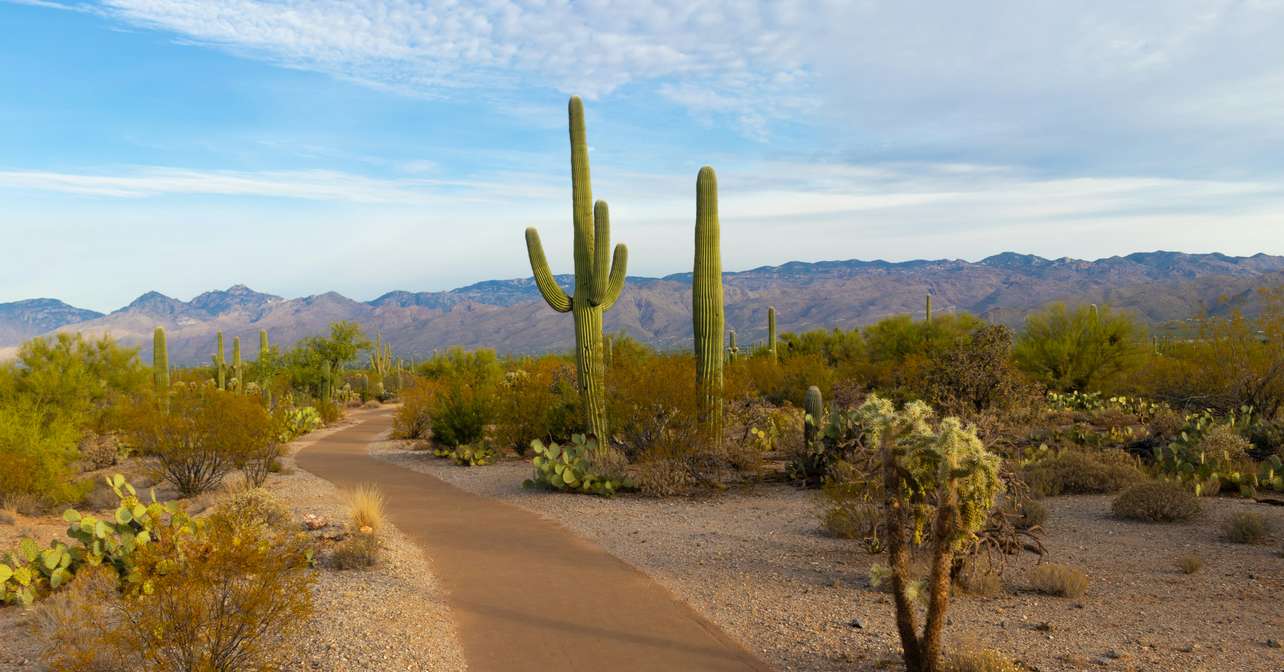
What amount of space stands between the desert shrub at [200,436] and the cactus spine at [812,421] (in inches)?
386

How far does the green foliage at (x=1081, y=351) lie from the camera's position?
1063 inches

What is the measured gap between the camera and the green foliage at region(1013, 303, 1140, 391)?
88.6 ft

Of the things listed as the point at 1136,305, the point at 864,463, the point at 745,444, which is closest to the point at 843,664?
the point at 864,463

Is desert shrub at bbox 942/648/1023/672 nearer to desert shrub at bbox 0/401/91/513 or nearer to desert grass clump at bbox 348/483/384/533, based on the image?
desert grass clump at bbox 348/483/384/533

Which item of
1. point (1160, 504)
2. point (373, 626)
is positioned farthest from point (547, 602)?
point (1160, 504)

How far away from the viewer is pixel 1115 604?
7.89 metres

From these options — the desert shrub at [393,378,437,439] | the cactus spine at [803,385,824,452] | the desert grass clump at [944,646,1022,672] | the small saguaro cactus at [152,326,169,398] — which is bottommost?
the desert shrub at [393,378,437,439]

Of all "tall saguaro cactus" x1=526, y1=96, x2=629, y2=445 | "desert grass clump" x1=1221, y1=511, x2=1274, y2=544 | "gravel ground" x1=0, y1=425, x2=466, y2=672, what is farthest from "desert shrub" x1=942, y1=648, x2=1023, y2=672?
"tall saguaro cactus" x1=526, y1=96, x2=629, y2=445

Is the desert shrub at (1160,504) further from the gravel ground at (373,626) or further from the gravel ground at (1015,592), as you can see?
the gravel ground at (373,626)

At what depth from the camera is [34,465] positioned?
43.5 ft

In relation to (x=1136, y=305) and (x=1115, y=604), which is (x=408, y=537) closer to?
(x=1115, y=604)

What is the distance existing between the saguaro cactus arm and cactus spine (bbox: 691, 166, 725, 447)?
3.38 m

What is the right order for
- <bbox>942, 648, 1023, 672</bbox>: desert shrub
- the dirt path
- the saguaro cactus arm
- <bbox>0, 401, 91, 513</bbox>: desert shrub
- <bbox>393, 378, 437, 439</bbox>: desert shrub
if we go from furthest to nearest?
<bbox>393, 378, 437, 439</bbox>: desert shrub
the saguaro cactus arm
<bbox>0, 401, 91, 513</bbox>: desert shrub
the dirt path
<bbox>942, 648, 1023, 672</bbox>: desert shrub

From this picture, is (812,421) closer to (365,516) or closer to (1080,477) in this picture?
(1080,477)
